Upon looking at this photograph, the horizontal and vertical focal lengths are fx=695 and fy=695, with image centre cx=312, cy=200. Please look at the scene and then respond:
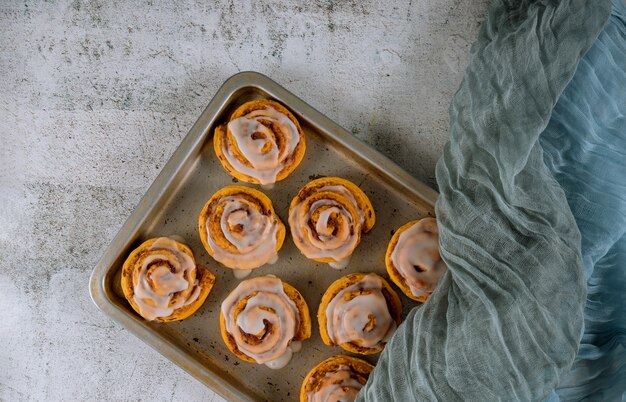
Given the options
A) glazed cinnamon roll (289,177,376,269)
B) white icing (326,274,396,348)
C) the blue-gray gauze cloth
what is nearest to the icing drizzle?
glazed cinnamon roll (289,177,376,269)

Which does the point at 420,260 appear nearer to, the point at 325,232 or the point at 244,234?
the point at 325,232

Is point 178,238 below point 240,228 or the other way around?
below

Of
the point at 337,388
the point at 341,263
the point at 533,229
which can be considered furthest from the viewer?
the point at 341,263

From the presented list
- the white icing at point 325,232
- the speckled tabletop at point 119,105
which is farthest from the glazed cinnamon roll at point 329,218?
the speckled tabletop at point 119,105

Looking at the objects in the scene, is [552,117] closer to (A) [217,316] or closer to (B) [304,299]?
(B) [304,299]

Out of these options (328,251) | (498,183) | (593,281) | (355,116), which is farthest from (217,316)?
(593,281)

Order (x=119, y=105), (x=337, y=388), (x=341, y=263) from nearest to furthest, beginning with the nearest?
(x=337, y=388) → (x=341, y=263) → (x=119, y=105)

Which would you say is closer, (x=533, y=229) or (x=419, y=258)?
(x=533, y=229)

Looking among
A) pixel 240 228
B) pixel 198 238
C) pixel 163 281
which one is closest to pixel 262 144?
pixel 240 228
